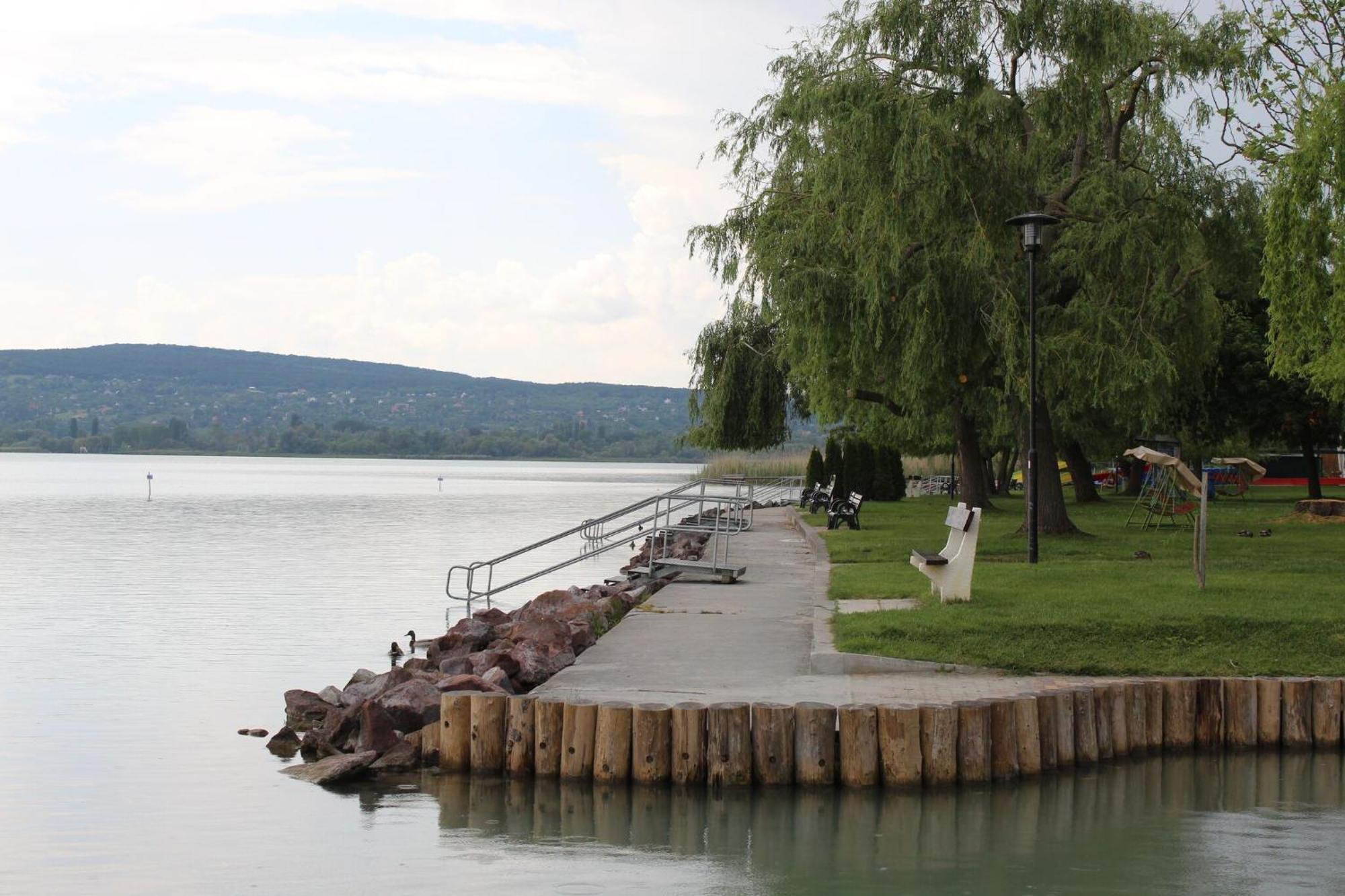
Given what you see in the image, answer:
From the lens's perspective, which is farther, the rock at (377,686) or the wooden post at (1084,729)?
the rock at (377,686)

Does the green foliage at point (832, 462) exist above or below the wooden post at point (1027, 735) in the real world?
above

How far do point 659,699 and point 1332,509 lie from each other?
26787 mm

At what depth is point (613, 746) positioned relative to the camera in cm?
1047

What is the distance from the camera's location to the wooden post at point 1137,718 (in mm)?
11664

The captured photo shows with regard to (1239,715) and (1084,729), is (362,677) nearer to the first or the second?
(1084,729)

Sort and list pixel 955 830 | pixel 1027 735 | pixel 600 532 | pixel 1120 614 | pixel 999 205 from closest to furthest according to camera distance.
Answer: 1. pixel 955 830
2. pixel 1027 735
3. pixel 1120 614
4. pixel 999 205
5. pixel 600 532

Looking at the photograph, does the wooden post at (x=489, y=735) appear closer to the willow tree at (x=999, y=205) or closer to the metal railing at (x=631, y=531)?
the metal railing at (x=631, y=531)

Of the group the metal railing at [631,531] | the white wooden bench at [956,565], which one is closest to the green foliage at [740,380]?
the metal railing at [631,531]

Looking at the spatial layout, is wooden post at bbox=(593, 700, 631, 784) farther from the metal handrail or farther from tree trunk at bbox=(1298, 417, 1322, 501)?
tree trunk at bbox=(1298, 417, 1322, 501)

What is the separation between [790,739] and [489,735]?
2228 mm

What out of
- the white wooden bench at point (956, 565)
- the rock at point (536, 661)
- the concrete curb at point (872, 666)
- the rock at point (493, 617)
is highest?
the white wooden bench at point (956, 565)

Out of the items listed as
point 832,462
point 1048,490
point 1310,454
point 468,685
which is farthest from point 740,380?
point 468,685

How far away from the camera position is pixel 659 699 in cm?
1152

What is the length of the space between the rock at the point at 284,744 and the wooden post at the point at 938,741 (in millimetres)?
5601
